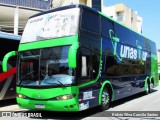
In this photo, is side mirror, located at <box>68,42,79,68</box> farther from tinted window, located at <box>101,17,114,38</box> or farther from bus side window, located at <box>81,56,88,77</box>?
tinted window, located at <box>101,17,114,38</box>

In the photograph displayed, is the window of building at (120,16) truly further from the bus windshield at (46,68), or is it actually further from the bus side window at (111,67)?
Answer: the bus windshield at (46,68)

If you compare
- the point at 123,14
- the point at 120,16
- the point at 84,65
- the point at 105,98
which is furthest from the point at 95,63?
the point at 120,16

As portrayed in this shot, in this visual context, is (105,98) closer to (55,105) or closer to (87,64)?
(87,64)

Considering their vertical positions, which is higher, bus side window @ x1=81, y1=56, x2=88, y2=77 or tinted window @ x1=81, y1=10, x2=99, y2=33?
tinted window @ x1=81, y1=10, x2=99, y2=33

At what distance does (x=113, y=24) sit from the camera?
1186 centimetres

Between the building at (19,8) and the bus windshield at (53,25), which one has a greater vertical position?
the building at (19,8)

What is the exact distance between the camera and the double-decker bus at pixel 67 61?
848cm

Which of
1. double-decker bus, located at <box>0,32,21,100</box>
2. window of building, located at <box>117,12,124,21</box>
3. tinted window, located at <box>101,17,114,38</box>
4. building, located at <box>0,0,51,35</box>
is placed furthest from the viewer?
window of building, located at <box>117,12,124,21</box>

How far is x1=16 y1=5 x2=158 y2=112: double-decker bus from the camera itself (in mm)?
8477

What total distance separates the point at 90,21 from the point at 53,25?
1.29 meters

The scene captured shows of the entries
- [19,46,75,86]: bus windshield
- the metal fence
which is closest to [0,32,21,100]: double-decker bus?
[19,46,75,86]: bus windshield

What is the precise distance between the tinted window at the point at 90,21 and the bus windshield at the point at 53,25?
32cm

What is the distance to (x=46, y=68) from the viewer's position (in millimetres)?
8891

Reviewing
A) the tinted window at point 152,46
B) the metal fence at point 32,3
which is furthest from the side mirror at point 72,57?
the metal fence at point 32,3
